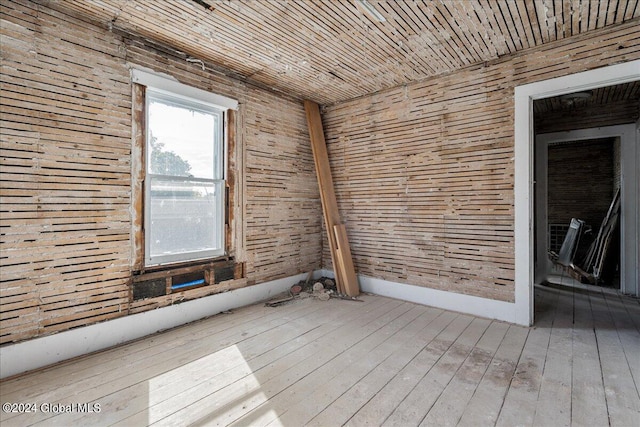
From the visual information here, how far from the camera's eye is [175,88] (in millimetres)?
2934

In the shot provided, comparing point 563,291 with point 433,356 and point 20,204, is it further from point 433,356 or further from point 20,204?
point 20,204

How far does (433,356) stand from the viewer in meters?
2.36

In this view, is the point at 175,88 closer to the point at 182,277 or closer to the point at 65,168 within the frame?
the point at 65,168

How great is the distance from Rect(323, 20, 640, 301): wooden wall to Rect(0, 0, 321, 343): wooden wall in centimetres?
217

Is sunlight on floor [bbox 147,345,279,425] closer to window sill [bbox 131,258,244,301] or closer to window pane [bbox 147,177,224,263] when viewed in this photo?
window sill [bbox 131,258,244,301]

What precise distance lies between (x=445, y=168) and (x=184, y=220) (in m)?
2.82

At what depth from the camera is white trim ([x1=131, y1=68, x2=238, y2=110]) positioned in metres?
2.71

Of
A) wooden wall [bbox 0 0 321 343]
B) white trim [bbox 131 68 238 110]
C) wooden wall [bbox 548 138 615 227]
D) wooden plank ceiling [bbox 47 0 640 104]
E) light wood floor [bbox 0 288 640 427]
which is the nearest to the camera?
light wood floor [bbox 0 288 640 427]

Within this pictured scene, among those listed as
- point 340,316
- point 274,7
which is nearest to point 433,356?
point 340,316

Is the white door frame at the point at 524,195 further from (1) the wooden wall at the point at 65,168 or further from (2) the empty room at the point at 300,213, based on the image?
(1) the wooden wall at the point at 65,168

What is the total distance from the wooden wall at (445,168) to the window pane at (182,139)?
68.4 inches

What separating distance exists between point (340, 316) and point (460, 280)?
1.36 m

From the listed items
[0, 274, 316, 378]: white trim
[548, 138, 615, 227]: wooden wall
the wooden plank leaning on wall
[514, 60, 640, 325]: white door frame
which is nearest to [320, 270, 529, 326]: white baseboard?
[514, 60, 640, 325]: white door frame

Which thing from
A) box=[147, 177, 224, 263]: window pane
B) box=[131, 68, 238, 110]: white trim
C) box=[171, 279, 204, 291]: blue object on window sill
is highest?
box=[131, 68, 238, 110]: white trim
